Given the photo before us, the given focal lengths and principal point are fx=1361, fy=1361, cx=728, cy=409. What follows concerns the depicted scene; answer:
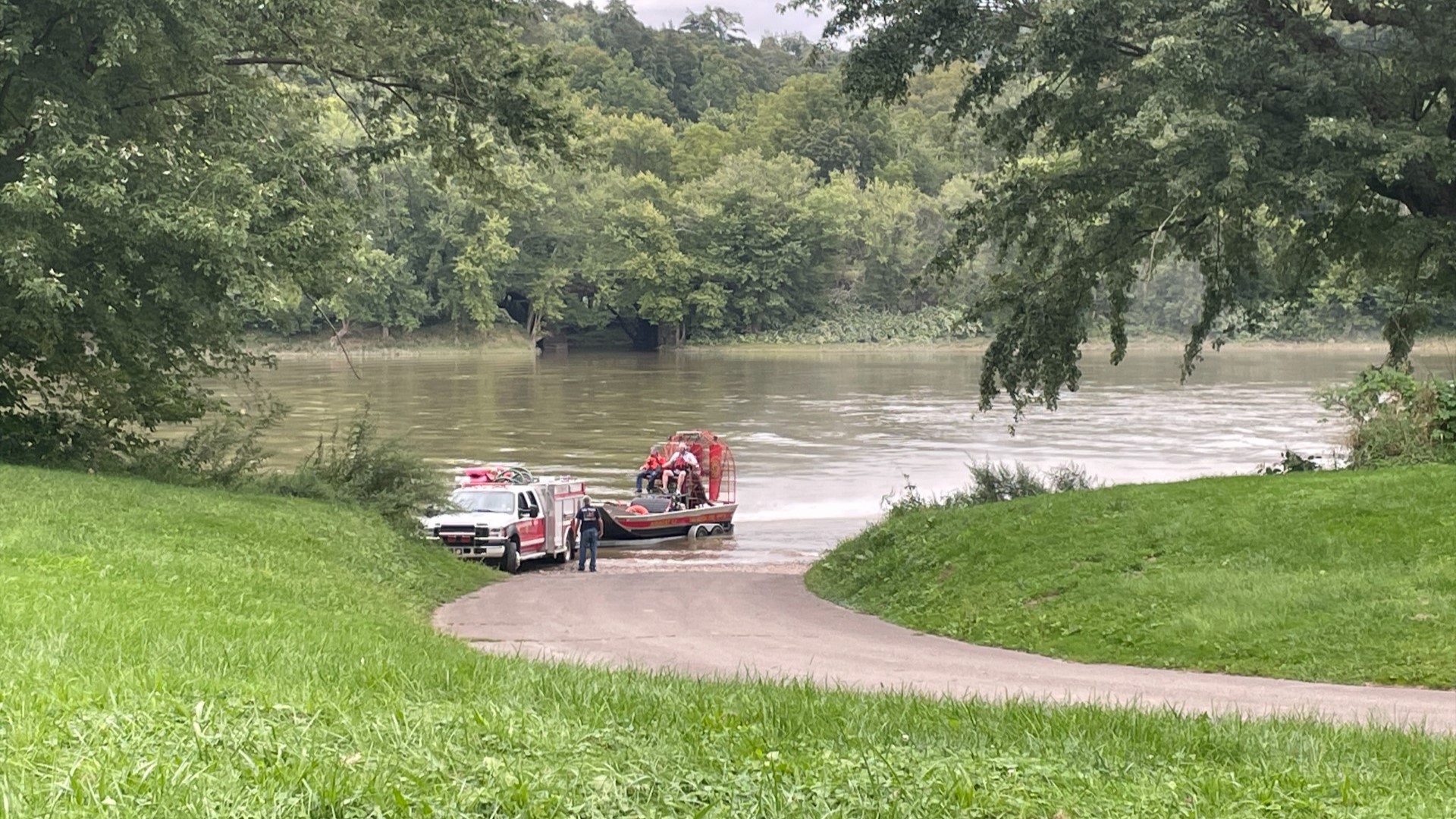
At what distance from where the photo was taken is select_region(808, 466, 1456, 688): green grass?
41.7 ft

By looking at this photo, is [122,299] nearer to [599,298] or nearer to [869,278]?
[599,298]

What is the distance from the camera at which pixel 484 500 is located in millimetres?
28938

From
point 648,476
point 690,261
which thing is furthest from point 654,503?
point 690,261

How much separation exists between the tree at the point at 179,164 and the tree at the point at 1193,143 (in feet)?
23.2

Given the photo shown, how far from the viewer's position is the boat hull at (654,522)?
34188mm

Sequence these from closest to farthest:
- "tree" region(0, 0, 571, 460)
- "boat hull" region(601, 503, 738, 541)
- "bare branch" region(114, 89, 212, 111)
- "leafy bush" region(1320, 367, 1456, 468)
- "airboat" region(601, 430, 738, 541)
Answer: "tree" region(0, 0, 571, 460) < "leafy bush" region(1320, 367, 1456, 468) < "bare branch" region(114, 89, 212, 111) < "boat hull" region(601, 503, 738, 541) < "airboat" region(601, 430, 738, 541)

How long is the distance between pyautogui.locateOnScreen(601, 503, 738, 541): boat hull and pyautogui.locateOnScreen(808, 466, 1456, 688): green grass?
1354 centimetres

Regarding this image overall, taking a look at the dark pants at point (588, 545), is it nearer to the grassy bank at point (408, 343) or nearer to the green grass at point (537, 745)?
the green grass at point (537, 745)

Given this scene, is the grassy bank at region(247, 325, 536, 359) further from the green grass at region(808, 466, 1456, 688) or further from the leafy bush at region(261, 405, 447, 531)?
the green grass at region(808, 466, 1456, 688)

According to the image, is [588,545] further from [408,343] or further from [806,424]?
[408,343]

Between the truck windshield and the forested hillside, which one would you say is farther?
the forested hillside

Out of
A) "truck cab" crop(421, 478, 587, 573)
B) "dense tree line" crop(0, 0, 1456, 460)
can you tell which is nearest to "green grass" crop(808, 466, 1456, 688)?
"dense tree line" crop(0, 0, 1456, 460)

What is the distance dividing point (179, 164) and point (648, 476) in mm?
19699

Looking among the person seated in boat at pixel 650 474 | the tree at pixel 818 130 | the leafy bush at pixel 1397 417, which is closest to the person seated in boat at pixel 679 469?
the person seated in boat at pixel 650 474
